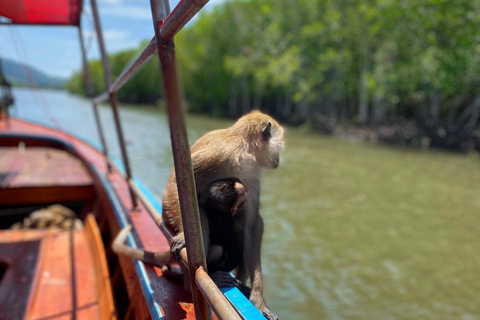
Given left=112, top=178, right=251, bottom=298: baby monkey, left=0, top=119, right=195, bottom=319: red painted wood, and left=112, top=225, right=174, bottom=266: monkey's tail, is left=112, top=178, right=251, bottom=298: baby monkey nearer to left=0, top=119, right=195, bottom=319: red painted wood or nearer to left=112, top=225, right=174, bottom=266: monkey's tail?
left=112, top=225, right=174, bottom=266: monkey's tail

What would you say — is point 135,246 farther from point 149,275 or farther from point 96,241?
point 96,241

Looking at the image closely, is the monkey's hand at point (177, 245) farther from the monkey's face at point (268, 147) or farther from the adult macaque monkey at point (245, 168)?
the monkey's face at point (268, 147)

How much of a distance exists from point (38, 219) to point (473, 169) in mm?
18186

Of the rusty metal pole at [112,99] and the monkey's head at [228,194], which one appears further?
→ the rusty metal pole at [112,99]

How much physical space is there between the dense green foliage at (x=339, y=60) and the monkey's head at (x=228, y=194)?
21222 mm

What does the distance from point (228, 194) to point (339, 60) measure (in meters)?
28.7

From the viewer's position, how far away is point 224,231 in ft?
6.76

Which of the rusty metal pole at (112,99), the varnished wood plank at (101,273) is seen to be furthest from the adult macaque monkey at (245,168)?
the rusty metal pole at (112,99)

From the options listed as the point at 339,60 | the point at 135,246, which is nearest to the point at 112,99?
the point at 135,246

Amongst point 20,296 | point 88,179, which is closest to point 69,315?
Result: point 20,296

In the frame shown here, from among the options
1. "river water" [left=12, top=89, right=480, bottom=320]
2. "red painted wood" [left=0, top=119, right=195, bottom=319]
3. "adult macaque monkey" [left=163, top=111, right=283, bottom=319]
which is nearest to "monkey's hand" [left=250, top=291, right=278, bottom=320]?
"adult macaque monkey" [left=163, top=111, right=283, bottom=319]

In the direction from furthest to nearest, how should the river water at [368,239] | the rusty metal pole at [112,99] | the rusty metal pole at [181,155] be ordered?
the river water at [368,239] → the rusty metal pole at [112,99] → the rusty metal pole at [181,155]

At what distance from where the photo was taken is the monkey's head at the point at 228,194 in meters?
1.84

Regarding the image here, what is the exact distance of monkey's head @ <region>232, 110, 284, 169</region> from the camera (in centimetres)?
216
